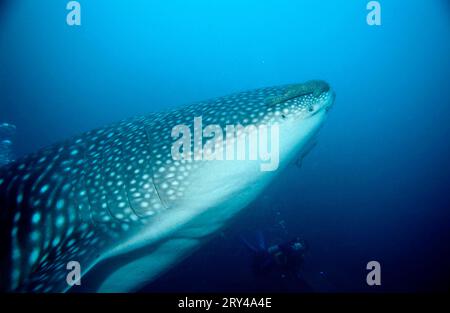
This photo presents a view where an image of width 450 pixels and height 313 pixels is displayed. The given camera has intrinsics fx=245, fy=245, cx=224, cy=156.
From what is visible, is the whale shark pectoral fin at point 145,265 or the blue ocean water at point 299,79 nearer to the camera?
the whale shark pectoral fin at point 145,265

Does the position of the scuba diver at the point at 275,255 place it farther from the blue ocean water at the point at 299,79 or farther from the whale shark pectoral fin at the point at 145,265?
the whale shark pectoral fin at the point at 145,265

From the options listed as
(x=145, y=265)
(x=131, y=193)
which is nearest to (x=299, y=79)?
(x=145, y=265)

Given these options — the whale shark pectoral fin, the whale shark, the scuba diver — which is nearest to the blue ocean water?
the whale shark

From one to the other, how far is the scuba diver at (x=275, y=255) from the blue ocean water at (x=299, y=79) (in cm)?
198

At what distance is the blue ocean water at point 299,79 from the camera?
1238cm

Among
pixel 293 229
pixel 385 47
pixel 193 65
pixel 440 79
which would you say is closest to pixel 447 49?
pixel 440 79

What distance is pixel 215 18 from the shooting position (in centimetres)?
8375

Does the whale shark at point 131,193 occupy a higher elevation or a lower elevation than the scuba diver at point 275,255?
higher

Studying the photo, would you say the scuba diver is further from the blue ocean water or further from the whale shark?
the whale shark

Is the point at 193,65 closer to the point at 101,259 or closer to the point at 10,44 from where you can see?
the point at 10,44

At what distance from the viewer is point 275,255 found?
502 cm

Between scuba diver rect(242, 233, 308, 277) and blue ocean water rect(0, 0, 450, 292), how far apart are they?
1.98 metres

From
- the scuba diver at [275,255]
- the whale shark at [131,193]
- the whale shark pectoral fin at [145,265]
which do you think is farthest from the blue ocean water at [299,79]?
the scuba diver at [275,255]

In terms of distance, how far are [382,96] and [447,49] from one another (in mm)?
24189
